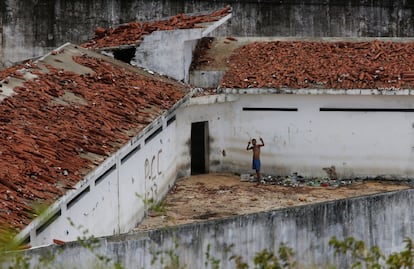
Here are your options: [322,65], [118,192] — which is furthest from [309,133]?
[118,192]

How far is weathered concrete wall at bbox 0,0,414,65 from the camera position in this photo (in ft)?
82.6

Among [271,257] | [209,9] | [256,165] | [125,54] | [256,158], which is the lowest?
[256,165]

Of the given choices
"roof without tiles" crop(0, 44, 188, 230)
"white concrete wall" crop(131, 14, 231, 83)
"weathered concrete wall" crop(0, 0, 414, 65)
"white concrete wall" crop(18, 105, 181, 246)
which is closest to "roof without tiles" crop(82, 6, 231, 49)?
"white concrete wall" crop(131, 14, 231, 83)

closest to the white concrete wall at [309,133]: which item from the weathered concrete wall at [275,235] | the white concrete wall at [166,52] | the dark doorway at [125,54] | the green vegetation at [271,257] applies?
the white concrete wall at [166,52]

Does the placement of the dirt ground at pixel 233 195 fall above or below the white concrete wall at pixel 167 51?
below

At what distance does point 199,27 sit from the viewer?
806 inches

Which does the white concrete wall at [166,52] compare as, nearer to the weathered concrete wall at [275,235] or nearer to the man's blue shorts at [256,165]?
the man's blue shorts at [256,165]

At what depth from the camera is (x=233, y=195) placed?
19078 mm

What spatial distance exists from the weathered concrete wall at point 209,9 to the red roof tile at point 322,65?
3.53 meters

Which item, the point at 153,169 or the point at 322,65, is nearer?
the point at 153,169

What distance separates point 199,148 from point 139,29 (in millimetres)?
2744

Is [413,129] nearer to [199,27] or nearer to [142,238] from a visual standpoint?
[199,27]

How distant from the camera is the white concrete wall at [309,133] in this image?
1977 centimetres

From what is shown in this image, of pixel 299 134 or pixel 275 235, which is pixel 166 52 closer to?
pixel 299 134
